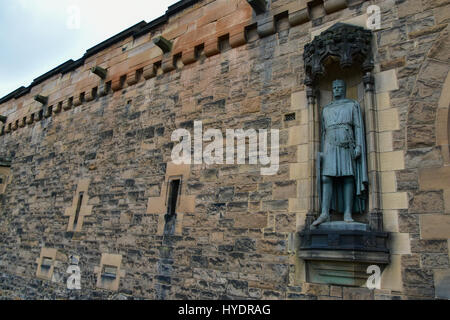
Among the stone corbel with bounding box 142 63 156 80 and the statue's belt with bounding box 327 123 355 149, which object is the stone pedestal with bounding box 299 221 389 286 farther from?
the stone corbel with bounding box 142 63 156 80

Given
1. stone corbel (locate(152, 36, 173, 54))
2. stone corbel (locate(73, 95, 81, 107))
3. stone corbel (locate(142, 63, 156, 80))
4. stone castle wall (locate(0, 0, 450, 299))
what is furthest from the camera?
stone corbel (locate(73, 95, 81, 107))

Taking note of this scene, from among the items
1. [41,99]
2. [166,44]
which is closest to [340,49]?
[166,44]

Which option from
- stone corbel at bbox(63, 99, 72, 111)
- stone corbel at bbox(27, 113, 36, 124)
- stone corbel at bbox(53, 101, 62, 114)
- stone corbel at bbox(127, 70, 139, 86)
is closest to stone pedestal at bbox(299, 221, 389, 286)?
stone corbel at bbox(127, 70, 139, 86)

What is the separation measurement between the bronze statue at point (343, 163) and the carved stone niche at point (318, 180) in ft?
0.24

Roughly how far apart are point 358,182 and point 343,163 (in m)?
0.25

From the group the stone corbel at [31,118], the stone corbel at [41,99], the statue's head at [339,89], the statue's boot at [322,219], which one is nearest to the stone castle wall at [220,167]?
the statue's boot at [322,219]

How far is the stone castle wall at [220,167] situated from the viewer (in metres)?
3.37

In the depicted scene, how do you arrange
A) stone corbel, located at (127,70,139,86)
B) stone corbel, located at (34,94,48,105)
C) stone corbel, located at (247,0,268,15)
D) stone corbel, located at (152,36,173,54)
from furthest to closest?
stone corbel, located at (34,94,48,105) → stone corbel, located at (127,70,139,86) → stone corbel, located at (152,36,173,54) → stone corbel, located at (247,0,268,15)

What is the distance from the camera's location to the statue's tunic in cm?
364

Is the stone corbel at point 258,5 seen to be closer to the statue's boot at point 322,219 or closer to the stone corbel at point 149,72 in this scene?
the stone corbel at point 149,72

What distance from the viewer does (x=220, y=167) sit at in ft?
15.7

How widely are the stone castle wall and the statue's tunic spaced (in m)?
0.29

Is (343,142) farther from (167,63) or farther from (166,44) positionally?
(166,44)

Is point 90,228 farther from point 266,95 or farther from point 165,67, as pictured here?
point 266,95
